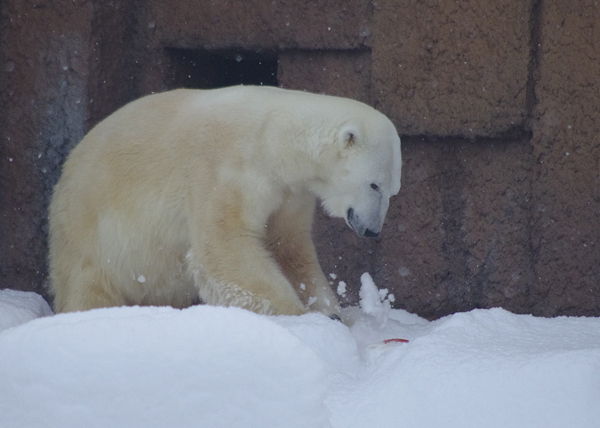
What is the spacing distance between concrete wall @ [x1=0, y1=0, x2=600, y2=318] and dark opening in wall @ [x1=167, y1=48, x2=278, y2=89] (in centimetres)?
3

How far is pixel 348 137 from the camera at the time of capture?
9.50 feet

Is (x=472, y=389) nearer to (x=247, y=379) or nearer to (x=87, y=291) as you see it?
(x=247, y=379)

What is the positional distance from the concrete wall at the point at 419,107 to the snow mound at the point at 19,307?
0.85 ft

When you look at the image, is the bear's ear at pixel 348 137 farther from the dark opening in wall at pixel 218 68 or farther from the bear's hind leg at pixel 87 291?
the dark opening in wall at pixel 218 68

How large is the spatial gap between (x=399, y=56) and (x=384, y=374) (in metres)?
2.11

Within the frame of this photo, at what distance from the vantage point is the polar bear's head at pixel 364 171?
9.55 feet

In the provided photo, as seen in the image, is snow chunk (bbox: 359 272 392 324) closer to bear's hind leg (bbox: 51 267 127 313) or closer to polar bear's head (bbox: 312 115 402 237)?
polar bear's head (bbox: 312 115 402 237)

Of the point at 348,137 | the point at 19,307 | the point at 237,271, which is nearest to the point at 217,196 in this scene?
the point at 237,271

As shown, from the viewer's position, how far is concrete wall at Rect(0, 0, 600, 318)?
3531 mm

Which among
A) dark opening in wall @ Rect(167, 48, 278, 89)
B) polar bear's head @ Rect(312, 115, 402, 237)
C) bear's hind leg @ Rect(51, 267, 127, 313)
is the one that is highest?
dark opening in wall @ Rect(167, 48, 278, 89)

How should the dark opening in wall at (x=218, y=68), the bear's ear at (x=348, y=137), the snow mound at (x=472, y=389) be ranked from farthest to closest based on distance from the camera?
the dark opening in wall at (x=218, y=68)
the bear's ear at (x=348, y=137)
the snow mound at (x=472, y=389)

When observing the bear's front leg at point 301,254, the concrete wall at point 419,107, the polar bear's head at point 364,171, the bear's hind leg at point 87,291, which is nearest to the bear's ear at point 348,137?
the polar bear's head at point 364,171

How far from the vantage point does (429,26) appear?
3.68m

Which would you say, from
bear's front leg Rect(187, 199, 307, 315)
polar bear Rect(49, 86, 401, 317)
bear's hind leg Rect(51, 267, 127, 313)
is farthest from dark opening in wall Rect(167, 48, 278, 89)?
bear's front leg Rect(187, 199, 307, 315)
